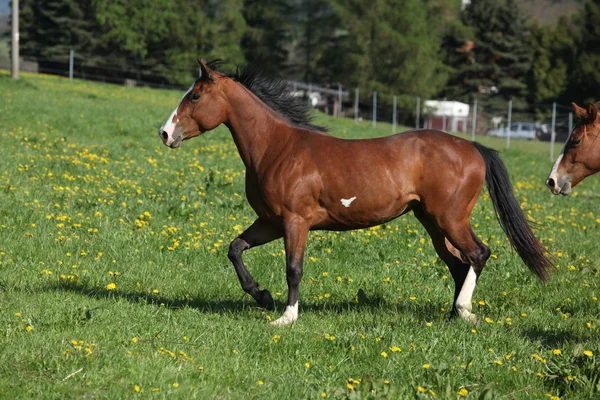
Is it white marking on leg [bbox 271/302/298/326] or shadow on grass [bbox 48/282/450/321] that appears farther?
shadow on grass [bbox 48/282/450/321]

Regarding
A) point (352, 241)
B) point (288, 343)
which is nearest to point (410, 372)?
point (288, 343)

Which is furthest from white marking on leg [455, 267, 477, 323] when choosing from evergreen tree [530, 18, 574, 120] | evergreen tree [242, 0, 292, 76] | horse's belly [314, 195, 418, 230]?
evergreen tree [530, 18, 574, 120]

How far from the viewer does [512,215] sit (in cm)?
728

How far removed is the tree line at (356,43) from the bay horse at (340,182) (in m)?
43.7

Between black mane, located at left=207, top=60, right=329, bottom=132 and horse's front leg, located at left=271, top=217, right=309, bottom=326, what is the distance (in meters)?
1.14

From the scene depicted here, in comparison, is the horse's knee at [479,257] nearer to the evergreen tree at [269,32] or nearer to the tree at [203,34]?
the tree at [203,34]

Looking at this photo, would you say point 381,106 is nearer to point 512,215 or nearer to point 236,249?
point 512,215

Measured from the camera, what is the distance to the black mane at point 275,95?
292 inches

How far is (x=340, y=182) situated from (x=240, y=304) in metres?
1.60

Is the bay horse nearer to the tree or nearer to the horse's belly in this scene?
the horse's belly

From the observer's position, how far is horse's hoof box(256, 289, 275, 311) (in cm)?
703

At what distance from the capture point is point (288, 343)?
581cm

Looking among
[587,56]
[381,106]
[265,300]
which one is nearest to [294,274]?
[265,300]

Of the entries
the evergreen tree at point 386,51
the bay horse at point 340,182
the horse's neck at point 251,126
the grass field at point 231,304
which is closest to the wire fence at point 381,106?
the evergreen tree at point 386,51
